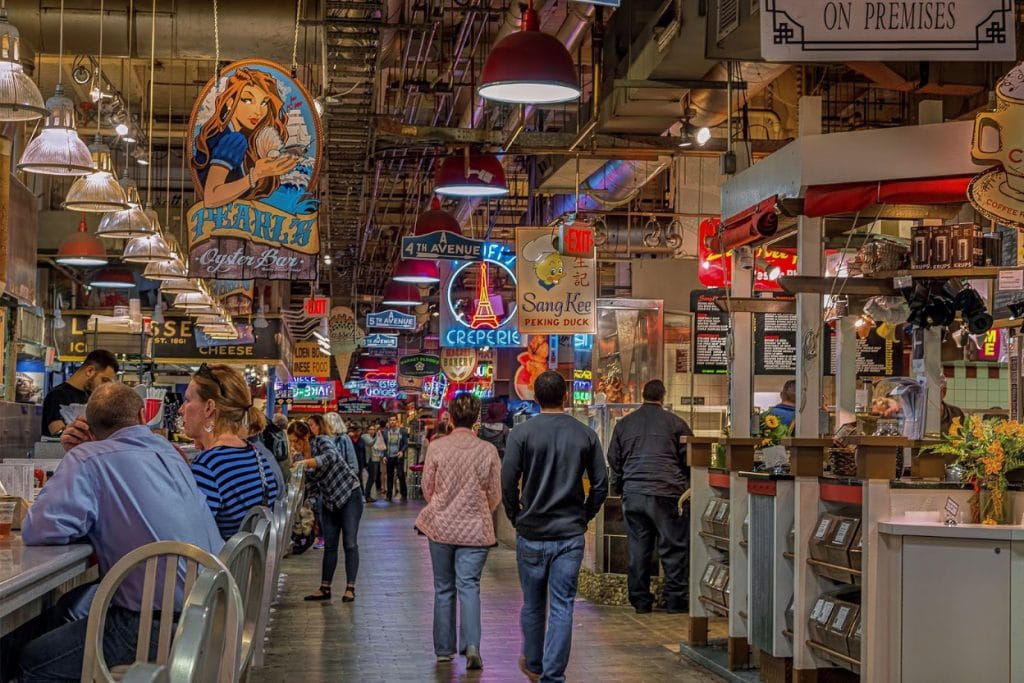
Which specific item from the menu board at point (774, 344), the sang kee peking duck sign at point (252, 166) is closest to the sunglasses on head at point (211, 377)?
the sang kee peking duck sign at point (252, 166)

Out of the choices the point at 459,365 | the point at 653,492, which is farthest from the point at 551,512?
the point at 459,365

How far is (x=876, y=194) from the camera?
25.4 feet

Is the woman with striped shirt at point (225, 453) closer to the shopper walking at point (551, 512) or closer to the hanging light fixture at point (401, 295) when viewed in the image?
the shopper walking at point (551, 512)

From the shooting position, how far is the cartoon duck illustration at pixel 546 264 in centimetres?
1482

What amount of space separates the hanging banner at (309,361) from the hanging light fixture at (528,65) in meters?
26.8

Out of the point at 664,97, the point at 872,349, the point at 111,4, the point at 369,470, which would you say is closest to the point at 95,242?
the point at 111,4

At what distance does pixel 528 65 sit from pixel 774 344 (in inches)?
231

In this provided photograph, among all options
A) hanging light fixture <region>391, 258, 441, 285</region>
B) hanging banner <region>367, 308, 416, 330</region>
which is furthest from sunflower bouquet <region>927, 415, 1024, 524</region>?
hanging banner <region>367, 308, 416, 330</region>

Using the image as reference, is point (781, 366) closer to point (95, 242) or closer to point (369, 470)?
point (95, 242)

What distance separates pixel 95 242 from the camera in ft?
53.5

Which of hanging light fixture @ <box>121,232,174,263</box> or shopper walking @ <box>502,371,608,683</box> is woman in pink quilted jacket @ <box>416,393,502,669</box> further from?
hanging light fixture @ <box>121,232,174,263</box>

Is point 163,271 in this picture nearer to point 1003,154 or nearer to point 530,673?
point 530,673

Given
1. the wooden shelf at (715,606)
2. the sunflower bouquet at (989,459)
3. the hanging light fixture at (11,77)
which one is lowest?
the wooden shelf at (715,606)

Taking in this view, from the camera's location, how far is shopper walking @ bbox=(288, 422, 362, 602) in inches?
485
